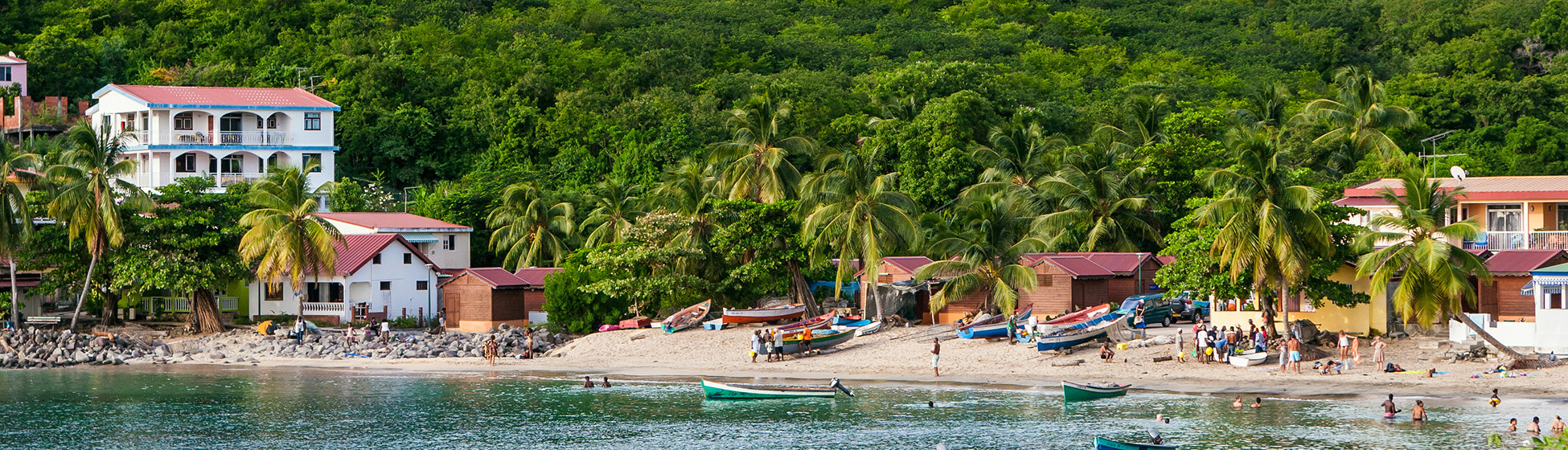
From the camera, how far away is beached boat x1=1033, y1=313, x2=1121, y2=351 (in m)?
42.9

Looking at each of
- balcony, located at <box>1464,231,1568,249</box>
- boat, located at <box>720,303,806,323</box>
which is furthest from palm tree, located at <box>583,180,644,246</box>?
balcony, located at <box>1464,231,1568,249</box>

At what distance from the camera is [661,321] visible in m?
53.0

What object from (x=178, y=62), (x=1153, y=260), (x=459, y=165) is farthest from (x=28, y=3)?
(x=1153, y=260)

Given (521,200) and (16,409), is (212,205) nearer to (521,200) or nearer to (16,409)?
(521,200)

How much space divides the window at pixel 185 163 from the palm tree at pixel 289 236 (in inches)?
753

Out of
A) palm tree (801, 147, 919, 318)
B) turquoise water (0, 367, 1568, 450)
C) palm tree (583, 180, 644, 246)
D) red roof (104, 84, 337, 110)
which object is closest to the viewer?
turquoise water (0, 367, 1568, 450)

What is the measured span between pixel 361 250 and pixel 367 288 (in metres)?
1.53

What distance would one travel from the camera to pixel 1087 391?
3719 cm

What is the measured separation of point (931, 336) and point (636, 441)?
17.0 m

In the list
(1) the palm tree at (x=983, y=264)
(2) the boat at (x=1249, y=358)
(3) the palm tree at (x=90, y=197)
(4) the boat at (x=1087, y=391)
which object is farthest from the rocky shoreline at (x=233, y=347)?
(2) the boat at (x=1249, y=358)

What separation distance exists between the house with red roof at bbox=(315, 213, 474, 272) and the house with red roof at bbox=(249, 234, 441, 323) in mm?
1882

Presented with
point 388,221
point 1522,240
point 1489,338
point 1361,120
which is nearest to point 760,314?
point 388,221

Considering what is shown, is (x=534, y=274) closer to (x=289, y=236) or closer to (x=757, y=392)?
(x=289, y=236)

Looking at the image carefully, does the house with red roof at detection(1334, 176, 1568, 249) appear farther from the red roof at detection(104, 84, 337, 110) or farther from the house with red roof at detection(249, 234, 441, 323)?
the red roof at detection(104, 84, 337, 110)
